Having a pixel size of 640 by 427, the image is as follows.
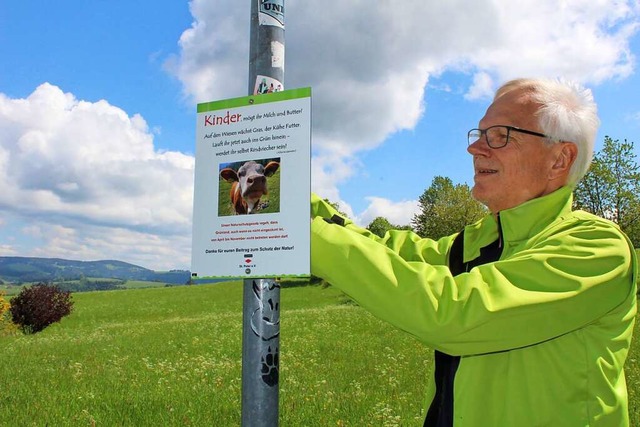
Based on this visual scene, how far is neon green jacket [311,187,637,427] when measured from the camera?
181 centimetres

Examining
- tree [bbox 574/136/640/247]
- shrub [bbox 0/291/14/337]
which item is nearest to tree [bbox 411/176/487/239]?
tree [bbox 574/136/640/247]

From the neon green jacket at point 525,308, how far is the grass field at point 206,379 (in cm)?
347

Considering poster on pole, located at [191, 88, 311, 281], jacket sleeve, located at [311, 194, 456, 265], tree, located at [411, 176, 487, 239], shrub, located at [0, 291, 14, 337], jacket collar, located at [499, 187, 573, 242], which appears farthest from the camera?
tree, located at [411, 176, 487, 239]

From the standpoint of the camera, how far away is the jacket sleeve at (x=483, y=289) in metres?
1.80

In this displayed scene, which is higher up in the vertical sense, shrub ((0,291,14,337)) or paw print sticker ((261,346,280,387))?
paw print sticker ((261,346,280,387))

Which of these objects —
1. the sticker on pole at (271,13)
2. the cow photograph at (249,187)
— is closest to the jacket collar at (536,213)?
the cow photograph at (249,187)

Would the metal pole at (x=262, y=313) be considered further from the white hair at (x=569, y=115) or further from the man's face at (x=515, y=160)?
the white hair at (x=569, y=115)

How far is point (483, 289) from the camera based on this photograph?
1819 mm

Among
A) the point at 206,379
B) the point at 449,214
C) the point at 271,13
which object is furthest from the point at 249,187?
the point at 449,214

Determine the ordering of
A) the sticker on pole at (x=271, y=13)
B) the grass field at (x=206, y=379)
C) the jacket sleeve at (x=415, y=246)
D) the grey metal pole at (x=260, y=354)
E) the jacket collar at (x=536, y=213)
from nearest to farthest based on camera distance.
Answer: the jacket collar at (x=536, y=213) → the grey metal pole at (x=260, y=354) → the sticker on pole at (x=271, y=13) → the jacket sleeve at (x=415, y=246) → the grass field at (x=206, y=379)

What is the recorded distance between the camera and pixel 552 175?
239cm

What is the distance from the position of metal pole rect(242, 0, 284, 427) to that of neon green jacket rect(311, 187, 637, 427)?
0.68 m

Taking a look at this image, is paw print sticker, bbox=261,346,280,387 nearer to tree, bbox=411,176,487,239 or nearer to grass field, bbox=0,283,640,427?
grass field, bbox=0,283,640,427

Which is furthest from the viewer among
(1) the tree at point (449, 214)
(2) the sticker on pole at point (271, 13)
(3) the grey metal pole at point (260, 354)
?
(1) the tree at point (449, 214)
